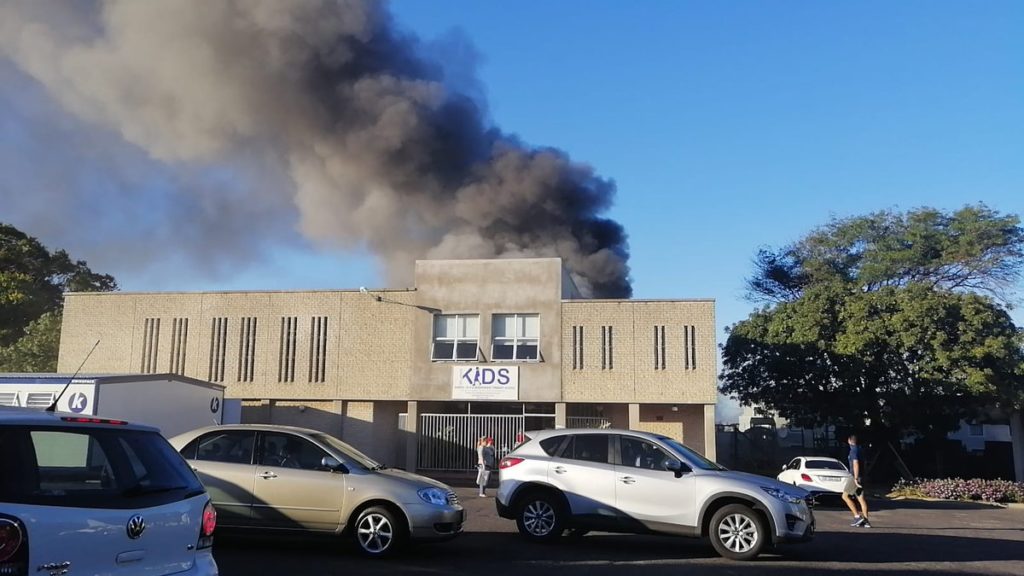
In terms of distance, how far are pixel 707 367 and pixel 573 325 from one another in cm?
421

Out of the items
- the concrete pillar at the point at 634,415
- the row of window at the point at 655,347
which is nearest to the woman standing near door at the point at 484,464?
the row of window at the point at 655,347

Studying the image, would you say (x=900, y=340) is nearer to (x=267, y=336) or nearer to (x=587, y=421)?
(x=587, y=421)

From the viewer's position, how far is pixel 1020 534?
43.7 ft

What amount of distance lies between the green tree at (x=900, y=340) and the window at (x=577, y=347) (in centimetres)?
749

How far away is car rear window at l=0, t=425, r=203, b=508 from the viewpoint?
3.73m

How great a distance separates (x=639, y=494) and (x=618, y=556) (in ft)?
2.47

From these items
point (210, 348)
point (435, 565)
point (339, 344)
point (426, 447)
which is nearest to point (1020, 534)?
point (435, 565)

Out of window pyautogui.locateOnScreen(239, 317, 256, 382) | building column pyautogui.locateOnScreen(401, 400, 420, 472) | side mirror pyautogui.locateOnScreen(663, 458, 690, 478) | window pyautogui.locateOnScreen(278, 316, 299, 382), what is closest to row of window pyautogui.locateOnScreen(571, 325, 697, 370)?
building column pyautogui.locateOnScreen(401, 400, 420, 472)

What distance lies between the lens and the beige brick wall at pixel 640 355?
2381 cm

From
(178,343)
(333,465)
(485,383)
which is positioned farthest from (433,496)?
(178,343)

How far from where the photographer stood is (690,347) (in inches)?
944

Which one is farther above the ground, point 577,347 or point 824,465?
point 577,347

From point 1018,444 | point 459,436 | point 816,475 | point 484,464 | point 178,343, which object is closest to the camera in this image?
point 816,475

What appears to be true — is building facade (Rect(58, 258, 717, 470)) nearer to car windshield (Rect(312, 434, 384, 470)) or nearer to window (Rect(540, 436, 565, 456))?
window (Rect(540, 436, 565, 456))
